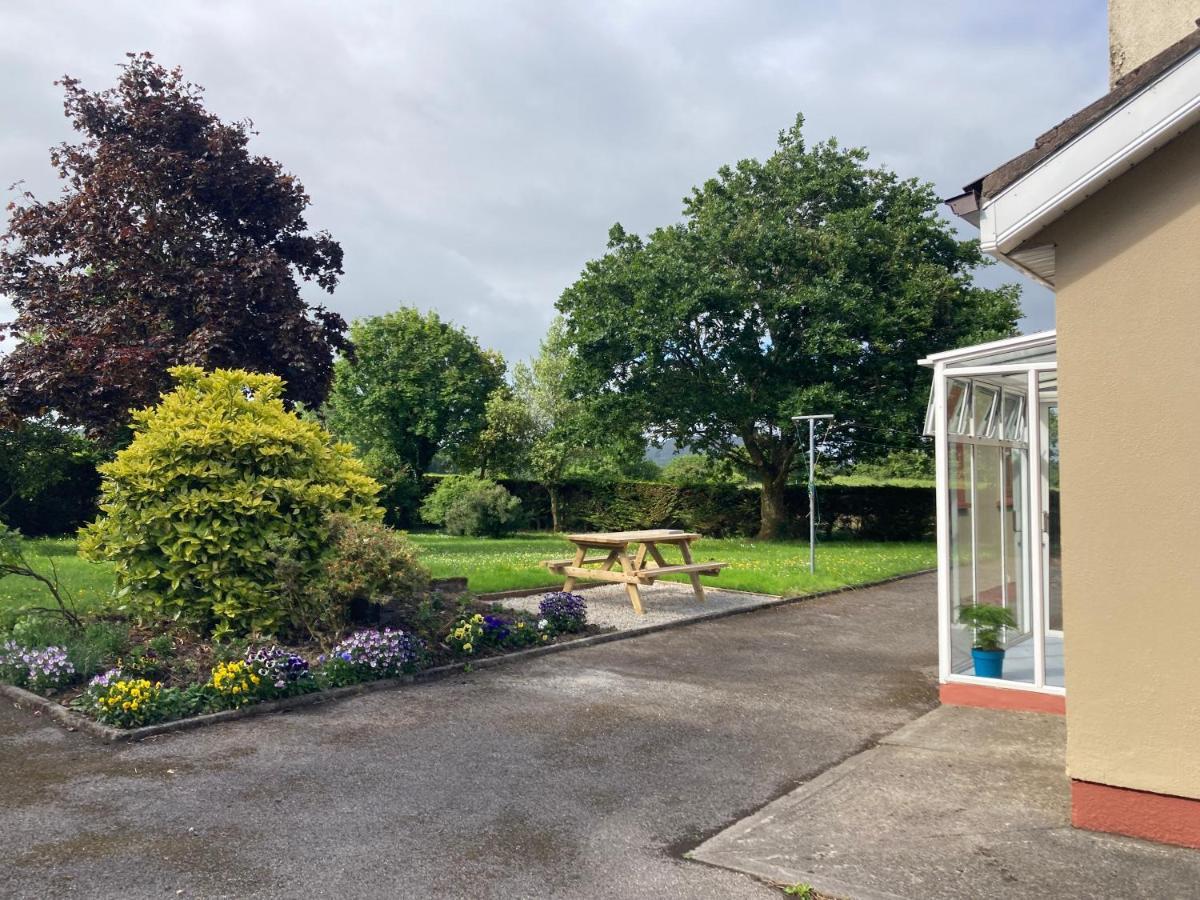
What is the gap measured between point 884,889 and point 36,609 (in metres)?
8.82

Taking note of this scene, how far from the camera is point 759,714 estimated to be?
7281mm

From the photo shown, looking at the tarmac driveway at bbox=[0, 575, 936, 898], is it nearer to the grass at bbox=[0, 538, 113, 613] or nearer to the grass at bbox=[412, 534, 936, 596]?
the grass at bbox=[0, 538, 113, 613]

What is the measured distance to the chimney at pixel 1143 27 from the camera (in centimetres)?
636

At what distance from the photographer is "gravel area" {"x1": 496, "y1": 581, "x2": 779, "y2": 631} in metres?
11.9

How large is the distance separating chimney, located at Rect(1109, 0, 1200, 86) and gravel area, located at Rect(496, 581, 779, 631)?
7.57 meters

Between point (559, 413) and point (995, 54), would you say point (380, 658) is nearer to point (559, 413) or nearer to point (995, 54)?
point (995, 54)

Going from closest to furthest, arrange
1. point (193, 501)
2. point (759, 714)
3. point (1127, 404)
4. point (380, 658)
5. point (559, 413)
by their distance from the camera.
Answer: point (1127, 404) < point (759, 714) < point (380, 658) < point (193, 501) < point (559, 413)

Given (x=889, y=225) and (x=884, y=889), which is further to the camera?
(x=889, y=225)

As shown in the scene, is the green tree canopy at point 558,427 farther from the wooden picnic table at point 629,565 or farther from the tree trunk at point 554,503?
the wooden picnic table at point 629,565

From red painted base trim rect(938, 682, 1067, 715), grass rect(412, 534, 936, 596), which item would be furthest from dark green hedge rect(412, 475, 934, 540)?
red painted base trim rect(938, 682, 1067, 715)

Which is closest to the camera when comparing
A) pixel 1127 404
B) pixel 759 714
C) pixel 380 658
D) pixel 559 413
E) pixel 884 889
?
pixel 884 889

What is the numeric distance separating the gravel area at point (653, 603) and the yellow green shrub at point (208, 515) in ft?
11.6

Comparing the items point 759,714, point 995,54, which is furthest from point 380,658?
point 995,54

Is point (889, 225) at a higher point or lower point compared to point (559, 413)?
higher
